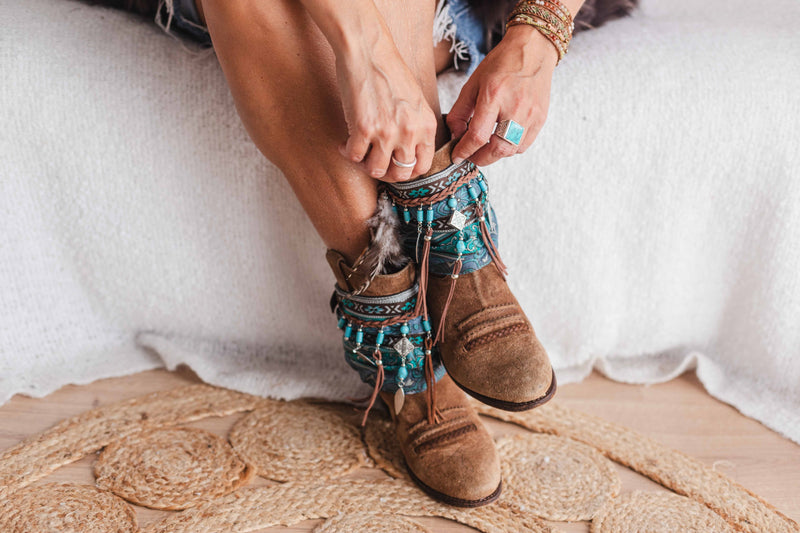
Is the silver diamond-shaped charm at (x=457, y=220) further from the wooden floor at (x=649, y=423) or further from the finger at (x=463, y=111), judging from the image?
the wooden floor at (x=649, y=423)

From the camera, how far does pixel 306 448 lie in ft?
2.78

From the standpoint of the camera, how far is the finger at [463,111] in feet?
2.40

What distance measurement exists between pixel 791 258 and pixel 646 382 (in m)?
0.27

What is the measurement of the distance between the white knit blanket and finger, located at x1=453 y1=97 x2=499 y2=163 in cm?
23

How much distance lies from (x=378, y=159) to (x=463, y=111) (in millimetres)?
136

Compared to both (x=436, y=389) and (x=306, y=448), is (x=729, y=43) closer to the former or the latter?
(x=436, y=389)

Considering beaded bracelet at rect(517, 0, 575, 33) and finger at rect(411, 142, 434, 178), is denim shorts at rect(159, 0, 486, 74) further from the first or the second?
finger at rect(411, 142, 434, 178)

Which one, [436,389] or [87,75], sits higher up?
[87,75]

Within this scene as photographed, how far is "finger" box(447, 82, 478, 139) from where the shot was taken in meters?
0.73

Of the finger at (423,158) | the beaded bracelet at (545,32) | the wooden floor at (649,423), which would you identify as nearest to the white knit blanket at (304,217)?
the wooden floor at (649,423)

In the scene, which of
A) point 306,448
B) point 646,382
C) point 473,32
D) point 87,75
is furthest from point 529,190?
point 87,75

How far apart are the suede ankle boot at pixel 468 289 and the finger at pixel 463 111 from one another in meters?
0.03

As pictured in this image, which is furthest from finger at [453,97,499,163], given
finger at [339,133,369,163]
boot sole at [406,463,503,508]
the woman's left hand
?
boot sole at [406,463,503,508]

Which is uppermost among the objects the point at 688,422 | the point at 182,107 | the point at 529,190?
the point at 182,107
